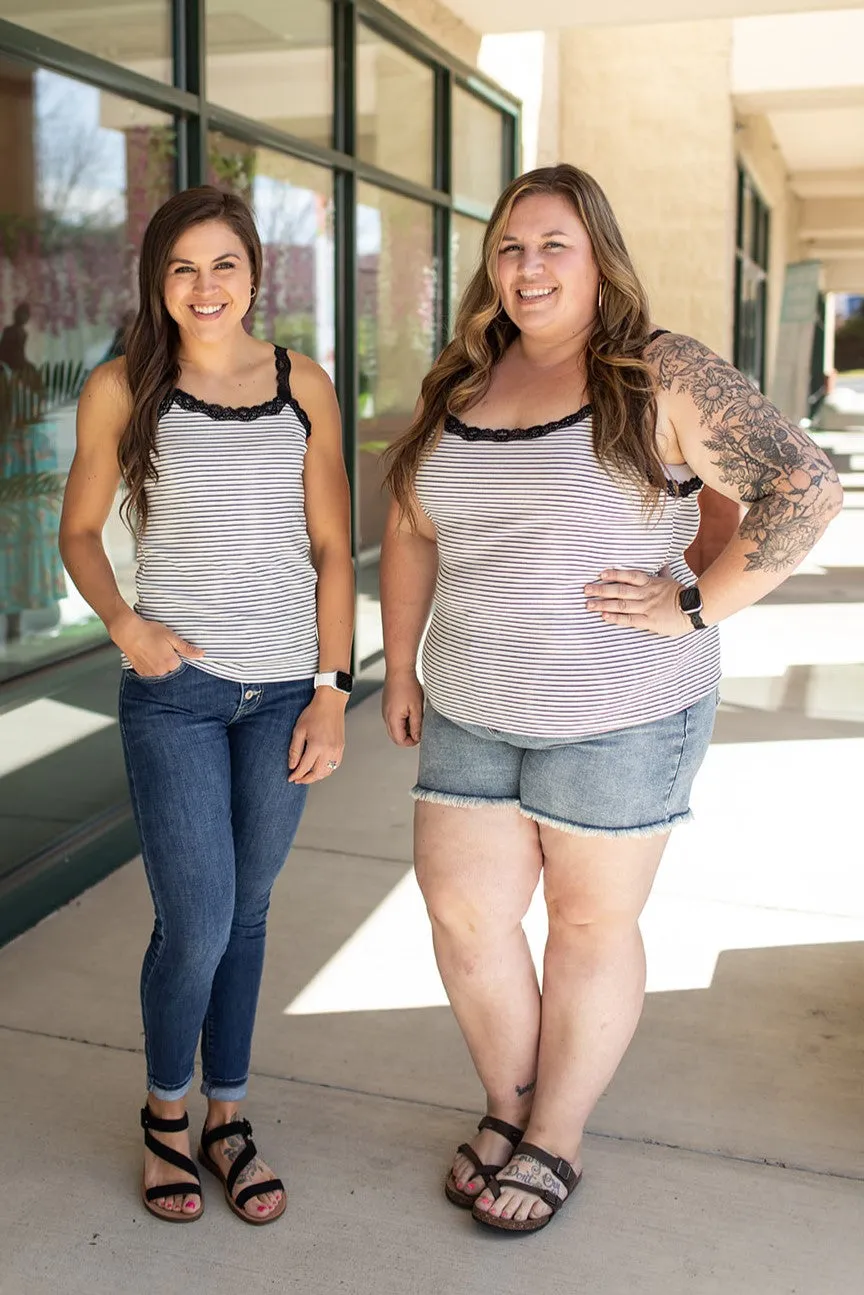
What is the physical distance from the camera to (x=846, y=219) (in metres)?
Result: 25.5

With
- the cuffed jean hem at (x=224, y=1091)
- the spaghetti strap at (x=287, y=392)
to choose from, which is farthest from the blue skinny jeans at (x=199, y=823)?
the spaghetti strap at (x=287, y=392)

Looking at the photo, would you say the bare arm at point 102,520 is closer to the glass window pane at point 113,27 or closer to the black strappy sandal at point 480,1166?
the black strappy sandal at point 480,1166

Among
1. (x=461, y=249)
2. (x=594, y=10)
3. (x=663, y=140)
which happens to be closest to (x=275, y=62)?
(x=461, y=249)

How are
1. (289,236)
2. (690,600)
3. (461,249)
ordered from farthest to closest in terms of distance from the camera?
(461,249) < (289,236) < (690,600)

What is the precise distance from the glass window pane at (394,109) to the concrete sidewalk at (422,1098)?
11.7 ft

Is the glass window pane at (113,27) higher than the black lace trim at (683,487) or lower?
higher

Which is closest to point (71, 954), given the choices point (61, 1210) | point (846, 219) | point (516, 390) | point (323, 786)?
point (61, 1210)

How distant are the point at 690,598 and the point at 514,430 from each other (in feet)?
1.37

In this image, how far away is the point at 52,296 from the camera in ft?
14.5

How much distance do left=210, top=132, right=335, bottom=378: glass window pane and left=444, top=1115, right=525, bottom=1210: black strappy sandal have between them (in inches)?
146

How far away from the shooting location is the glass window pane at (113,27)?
4.13m

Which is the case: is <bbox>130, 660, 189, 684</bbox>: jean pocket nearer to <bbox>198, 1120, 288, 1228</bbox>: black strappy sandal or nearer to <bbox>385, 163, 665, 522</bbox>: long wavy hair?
<bbox>385, 163, 665, 522</bbox>: long wavy hair

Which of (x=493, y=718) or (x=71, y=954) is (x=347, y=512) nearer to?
(x=493, y=718)

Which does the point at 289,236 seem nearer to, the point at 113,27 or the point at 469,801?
the point at 113,27
